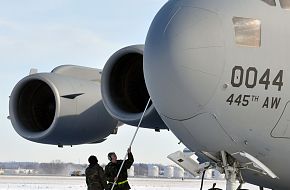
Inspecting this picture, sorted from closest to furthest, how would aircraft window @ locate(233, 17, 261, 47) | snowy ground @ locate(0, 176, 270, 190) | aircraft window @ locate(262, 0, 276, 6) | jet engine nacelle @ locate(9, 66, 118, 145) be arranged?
aircraft window @ locate(233, 17, 261, 47) < aircraft window @ locate(262, 0, 276, 6) < jet engine nacelle @ locate(9, 66, 118, 145) < snowy ground @ locate(0, 176, 270, 190)

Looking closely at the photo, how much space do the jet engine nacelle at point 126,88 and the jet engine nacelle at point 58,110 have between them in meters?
1.65

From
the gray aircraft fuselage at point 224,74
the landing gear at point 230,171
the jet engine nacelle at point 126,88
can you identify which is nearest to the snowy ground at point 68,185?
the jet engine nacelle at point 126,88

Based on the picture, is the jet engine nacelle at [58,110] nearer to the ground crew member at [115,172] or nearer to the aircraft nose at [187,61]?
the ground crew member at [115,172]

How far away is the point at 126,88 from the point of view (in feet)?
38.8

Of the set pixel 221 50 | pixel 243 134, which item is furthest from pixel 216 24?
pixel 243 134

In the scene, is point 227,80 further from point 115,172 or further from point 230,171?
point 115,172

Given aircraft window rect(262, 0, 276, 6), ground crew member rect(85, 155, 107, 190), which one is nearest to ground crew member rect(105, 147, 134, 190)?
ground crew member rect(85, 155, 107, 190)

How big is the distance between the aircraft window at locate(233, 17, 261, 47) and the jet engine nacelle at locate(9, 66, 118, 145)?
5.62 meters

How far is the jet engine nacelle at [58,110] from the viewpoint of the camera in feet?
42.2

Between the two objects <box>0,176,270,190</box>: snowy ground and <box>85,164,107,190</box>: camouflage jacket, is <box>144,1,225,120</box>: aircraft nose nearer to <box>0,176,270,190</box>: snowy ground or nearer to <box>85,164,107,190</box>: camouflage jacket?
<box>85,164,107,190</box>: camouflage jacket

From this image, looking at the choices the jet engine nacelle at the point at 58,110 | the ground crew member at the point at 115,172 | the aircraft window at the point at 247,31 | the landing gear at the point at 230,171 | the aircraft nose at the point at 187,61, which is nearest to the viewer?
the aircraft nose at the point at 187,61

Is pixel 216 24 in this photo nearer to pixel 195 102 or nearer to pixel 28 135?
pixel 195 102

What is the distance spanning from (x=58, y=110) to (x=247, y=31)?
5.72 m

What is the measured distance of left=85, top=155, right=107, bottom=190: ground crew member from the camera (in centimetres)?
1213
